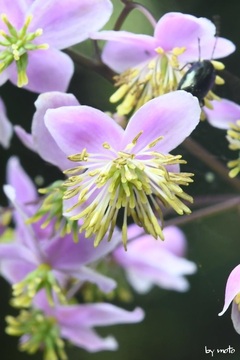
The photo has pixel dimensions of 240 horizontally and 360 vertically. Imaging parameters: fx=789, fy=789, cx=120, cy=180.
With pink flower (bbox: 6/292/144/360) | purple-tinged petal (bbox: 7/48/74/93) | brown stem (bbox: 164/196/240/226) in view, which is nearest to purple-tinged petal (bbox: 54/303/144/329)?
pink flower (bbox: 6/292/144/360)

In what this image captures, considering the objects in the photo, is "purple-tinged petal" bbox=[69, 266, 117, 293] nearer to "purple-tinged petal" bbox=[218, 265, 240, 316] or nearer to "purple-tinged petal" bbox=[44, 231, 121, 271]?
"purple-tinged petal" bbox=[44, 231, 121, 271]

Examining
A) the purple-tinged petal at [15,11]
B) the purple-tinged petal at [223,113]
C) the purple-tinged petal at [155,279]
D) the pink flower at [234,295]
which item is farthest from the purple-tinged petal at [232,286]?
the purple-tinged petal at [155,279]

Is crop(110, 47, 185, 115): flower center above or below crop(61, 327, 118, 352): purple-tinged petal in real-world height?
above

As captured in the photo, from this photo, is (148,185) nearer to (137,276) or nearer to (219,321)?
(219,321)

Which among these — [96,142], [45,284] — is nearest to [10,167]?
[45,284]

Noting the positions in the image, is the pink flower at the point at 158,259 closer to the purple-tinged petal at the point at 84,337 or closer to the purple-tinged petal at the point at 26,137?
the purple-tinged petal at the point at 84,337
